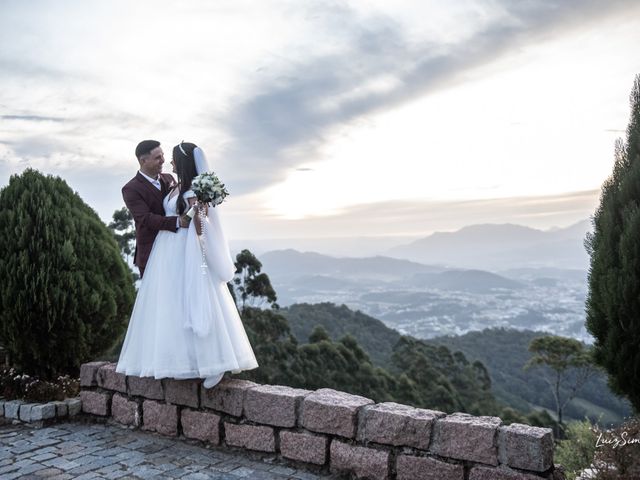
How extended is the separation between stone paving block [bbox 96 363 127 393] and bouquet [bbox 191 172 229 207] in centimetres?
212

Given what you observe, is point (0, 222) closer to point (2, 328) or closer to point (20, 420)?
point (2, 328)

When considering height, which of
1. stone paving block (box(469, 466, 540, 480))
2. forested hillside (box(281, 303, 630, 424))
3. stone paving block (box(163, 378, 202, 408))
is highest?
stone paving block (box(163, 378, 202, 408))

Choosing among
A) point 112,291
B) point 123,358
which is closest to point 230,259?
point 123,358

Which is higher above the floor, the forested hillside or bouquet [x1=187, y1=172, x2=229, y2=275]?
bouquet [x1=187, y1=172, x2=229, y2=275]

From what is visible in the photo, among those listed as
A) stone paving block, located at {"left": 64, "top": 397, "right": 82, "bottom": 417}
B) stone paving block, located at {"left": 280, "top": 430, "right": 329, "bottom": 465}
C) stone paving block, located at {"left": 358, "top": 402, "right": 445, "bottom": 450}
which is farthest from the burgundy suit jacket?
stone paving block, located at {"left": 358, "top": 402, "right": 445, "bottom": 450}

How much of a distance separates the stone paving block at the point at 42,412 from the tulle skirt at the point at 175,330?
118 cm

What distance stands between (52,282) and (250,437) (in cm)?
292

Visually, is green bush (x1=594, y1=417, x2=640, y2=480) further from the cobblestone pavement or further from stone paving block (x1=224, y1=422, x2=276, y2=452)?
stone paving block (x1=224, y1=422, x2=276, y2=452)

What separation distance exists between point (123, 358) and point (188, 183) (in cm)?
170

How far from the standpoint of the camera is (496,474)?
11.5 feet

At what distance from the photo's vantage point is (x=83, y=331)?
6.11 meters

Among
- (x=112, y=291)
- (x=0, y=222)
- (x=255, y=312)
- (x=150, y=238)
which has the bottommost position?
(x=255, y=312)

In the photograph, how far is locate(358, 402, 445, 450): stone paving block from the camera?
149 inches

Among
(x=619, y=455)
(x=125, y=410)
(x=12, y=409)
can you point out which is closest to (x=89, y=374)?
(x=125, y=410)
